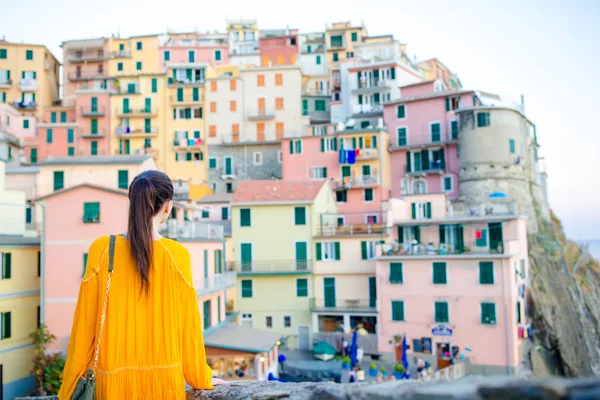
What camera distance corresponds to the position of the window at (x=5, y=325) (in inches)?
921

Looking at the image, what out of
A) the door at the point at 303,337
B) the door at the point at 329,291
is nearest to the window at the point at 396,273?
the door at the point at 329,291

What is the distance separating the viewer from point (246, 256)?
39.2 metres

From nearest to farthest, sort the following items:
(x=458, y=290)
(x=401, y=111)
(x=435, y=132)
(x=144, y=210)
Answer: (x=144, y=210) → (x=458, y=290) → (x=435, y=132) → (x=401, y=111)

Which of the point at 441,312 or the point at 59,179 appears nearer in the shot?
the point at 441,312

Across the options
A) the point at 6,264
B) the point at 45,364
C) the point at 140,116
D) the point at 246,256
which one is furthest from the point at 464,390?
the point at 140,116

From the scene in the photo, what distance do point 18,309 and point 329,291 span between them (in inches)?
785

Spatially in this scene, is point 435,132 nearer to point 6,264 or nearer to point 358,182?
point 358,182

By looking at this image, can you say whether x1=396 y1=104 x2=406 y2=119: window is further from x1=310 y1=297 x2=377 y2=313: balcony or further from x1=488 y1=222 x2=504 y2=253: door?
x1=310 y1=297 x2=377 y2=313: balcony

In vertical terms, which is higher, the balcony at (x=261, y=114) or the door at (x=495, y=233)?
the balcony at (x=261, y=114)

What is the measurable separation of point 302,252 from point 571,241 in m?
30.1

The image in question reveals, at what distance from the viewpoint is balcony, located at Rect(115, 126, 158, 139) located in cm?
5856

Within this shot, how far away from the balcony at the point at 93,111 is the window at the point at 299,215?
30.5m

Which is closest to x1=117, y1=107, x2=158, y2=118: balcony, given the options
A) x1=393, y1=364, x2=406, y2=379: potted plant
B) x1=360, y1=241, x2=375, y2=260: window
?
x1=360, y1=241, x2=375, y2=260: window

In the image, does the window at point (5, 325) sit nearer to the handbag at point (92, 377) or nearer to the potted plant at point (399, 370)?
the potted plant at point (399, 370)
